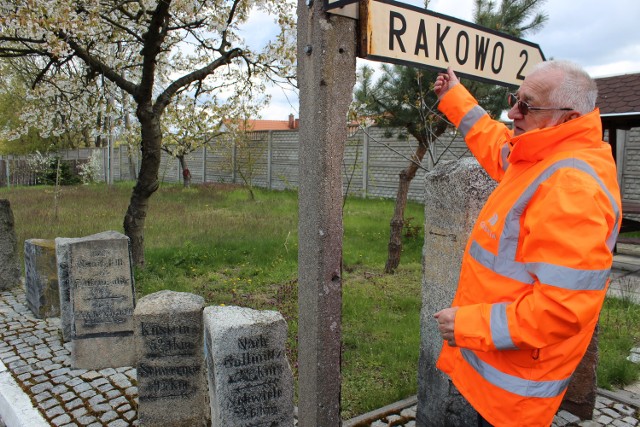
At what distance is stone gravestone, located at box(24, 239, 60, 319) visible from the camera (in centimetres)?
591

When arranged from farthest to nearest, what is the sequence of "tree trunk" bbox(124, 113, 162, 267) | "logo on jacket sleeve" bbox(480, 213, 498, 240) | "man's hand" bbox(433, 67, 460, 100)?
"tree trunk" bbox(124, 113, 162, 267) < "man's hand" bbox(433, 67, 460, 100) < "logo on jacket sleeve" bbox(480, 213, 498, 240)

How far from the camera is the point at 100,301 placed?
479cm

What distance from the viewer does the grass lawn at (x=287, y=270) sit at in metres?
4.50

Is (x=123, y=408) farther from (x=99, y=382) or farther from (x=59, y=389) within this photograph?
(x=59, y=389)

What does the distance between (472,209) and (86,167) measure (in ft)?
89.0

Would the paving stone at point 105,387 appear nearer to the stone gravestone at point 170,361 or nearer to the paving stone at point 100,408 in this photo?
the paving stone at point 100,408

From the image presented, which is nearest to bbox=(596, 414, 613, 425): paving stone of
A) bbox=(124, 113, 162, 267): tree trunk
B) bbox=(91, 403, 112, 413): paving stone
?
bbox=(91, 403, 112, 413): paving stone

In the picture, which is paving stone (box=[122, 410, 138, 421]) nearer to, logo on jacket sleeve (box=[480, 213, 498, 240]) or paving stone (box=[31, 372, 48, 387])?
paving stone (box=[31, 372, 48, 387])

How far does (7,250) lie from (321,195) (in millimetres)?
6554

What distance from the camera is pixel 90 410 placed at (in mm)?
3922

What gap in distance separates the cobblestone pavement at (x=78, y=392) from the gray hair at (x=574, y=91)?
258 cm

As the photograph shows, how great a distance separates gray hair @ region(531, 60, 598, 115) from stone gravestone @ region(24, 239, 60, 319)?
589 cm

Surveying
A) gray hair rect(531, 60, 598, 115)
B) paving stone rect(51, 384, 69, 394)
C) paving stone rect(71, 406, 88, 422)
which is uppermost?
gray hair rect(531, 60, 598, 115)

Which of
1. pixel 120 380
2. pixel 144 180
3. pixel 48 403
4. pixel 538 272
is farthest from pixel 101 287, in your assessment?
pixel 538 272
